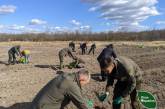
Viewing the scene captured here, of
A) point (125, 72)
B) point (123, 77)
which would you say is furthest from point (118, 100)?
point (125, 72)

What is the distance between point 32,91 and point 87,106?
23.4 ft

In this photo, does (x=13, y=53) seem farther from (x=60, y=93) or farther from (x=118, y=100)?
(x=60, y=93)

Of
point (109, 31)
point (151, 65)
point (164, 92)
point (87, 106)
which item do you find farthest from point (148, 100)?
point (109, 31)

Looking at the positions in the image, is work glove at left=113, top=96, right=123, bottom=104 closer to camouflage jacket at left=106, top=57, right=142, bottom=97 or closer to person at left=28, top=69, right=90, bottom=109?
camouflage jacket at left=106, top=57, right=142, bottom=97

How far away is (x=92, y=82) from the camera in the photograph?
1454 cm

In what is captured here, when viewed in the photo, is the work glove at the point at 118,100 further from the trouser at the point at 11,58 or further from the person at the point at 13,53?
the trouser at the point at 11,58

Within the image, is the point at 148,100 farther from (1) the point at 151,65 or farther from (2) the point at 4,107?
(1) the point at 151,65

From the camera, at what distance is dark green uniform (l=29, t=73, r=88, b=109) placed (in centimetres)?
607

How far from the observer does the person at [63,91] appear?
19.8 feet

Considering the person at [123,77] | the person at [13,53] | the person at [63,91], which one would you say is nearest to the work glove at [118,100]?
the person at [123,77]

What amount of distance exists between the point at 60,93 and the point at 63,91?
0.07 metres

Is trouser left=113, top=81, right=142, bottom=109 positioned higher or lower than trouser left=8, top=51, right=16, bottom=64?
higher

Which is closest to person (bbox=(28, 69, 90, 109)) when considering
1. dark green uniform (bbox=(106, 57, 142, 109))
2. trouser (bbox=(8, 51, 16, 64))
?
dark green uniform (bbox=(106, 57, 142, 109))

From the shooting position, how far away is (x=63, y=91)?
613 cm
